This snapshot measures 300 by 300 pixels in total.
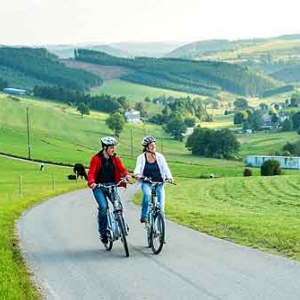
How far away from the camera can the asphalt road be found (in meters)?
10.6

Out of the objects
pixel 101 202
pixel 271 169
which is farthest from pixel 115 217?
pixel 271 169

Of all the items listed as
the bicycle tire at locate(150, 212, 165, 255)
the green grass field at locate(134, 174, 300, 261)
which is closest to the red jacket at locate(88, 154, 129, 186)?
the bicycle tire at locate(150, 212, 165, 255)

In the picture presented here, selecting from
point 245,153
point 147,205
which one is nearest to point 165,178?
point 147,205

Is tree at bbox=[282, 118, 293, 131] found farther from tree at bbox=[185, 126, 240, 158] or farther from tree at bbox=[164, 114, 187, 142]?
tree at bbox=[185, 126, 240, 158]

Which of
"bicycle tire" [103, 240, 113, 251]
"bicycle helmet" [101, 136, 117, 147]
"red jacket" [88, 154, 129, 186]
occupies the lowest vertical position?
"bicycle tire" [103, 240, 113, 251]

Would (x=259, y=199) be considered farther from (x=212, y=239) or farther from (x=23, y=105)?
(x=23, y=105)

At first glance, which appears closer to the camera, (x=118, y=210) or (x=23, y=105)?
(x=118, y=210)

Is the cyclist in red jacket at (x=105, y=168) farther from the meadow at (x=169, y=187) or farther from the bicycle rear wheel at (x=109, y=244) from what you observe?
the meadow at (x=169, y=187)

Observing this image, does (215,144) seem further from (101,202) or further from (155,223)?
(155,223)

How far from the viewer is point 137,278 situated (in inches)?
467

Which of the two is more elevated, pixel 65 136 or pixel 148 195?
pixel 148 195

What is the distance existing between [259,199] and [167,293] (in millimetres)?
31964

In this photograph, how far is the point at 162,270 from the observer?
40.8 ft

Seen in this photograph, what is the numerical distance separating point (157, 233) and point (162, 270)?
6.32 ft
